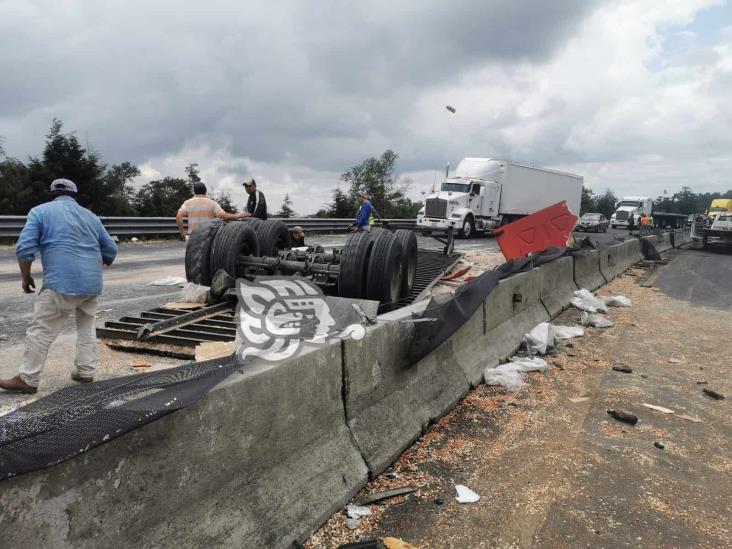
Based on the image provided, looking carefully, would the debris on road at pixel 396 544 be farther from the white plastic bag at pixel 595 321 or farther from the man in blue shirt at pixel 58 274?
the white plastic bag at pixel 595 321

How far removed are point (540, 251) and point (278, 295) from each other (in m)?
5.79

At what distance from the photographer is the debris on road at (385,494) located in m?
2.98

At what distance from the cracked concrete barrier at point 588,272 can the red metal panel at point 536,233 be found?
0.51m

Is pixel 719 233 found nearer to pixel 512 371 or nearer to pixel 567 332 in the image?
pixel 567 332

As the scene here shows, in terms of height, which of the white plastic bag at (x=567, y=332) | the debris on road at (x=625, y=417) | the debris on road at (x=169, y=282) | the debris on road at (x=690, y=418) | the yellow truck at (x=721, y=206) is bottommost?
the debris on road at (x=690, y=418)

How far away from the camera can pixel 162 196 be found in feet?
126

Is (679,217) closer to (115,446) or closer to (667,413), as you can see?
(667,413)

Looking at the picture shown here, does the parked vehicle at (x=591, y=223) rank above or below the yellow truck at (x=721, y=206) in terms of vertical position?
below

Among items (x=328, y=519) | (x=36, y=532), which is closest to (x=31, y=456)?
Answer: (x=36, y=532)

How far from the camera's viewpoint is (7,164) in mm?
31500

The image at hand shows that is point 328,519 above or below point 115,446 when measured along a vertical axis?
below

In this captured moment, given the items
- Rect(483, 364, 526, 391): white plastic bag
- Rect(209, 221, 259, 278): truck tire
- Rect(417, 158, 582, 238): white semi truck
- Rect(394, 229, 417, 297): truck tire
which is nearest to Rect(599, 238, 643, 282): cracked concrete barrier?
Rect(394, 229, 417, 297): truck tire

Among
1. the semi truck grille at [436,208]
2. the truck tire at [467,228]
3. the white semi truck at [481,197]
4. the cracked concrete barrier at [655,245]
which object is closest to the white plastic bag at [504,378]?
the cracked concrete barrier at [655,245]

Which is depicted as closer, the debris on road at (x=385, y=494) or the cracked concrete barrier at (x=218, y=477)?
the cracked concrete barrier at (x=218, y=477)
